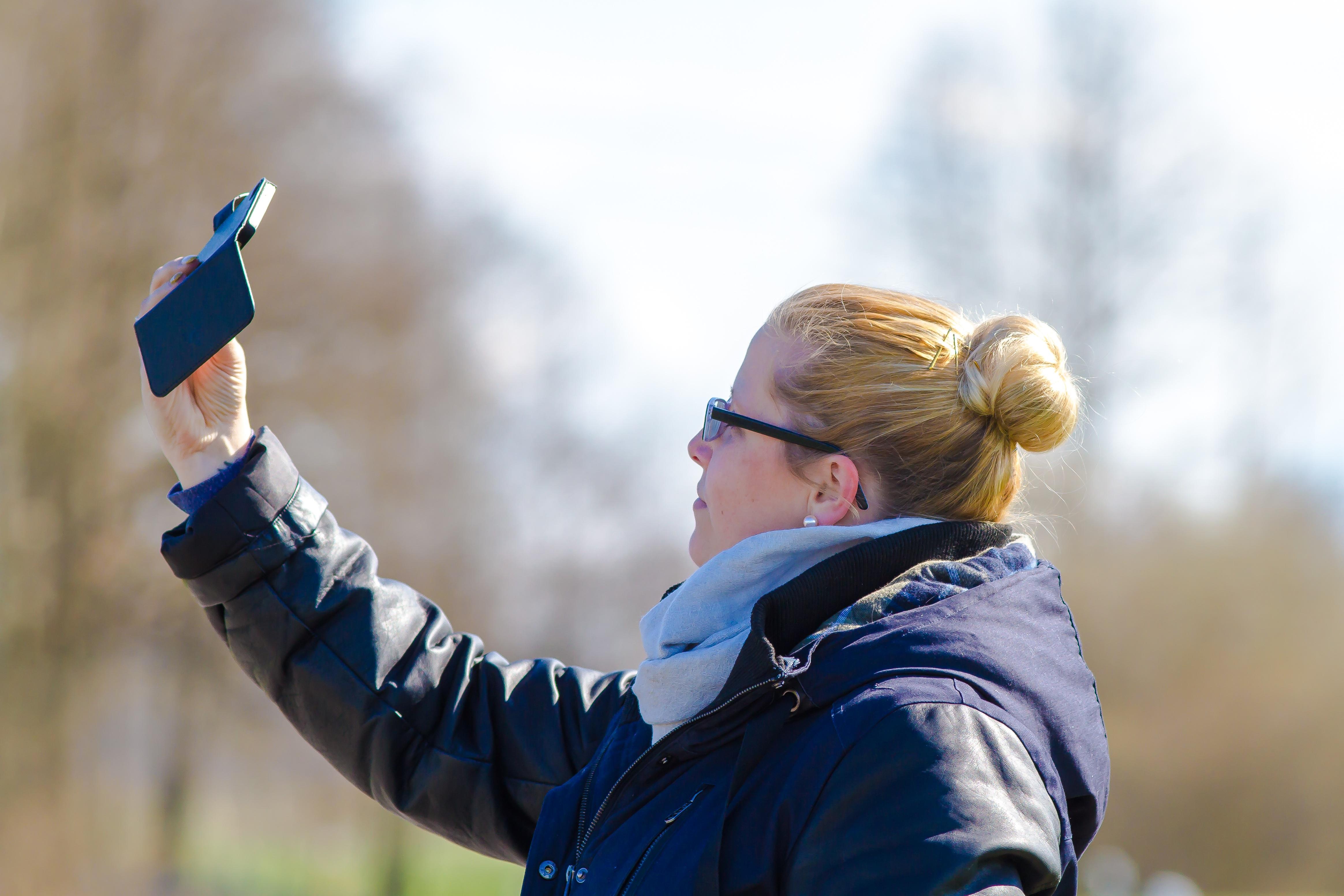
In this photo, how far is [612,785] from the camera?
1.85 meters

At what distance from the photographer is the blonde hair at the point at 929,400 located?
1832 mm

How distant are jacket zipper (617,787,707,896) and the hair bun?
770 millimetres

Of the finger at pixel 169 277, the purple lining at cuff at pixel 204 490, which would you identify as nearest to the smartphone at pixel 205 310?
the finger at pixel 169 277

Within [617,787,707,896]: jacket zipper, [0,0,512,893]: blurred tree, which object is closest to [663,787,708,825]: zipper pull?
[617,787,707,896]: jacket zipper

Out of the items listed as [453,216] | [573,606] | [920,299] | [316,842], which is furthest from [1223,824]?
[920,299]

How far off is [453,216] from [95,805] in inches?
316

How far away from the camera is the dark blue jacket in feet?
4.50

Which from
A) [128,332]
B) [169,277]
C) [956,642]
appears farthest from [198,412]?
[128,332]

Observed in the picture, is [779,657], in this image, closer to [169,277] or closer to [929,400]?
[929,400]

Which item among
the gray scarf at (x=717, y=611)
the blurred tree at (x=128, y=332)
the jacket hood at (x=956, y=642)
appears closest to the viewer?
the jacket hood at (x=956, y=642)

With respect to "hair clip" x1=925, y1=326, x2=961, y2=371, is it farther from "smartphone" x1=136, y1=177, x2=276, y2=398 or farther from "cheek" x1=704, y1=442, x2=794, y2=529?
"smartphone" x1=136, y1=177, x2=276, y2=398

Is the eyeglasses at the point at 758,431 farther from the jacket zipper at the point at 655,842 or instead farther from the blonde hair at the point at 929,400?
the jacket zipper at the point at 655,842

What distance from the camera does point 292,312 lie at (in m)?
11.6

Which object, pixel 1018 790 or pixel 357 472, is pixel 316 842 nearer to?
pixel 357 472
